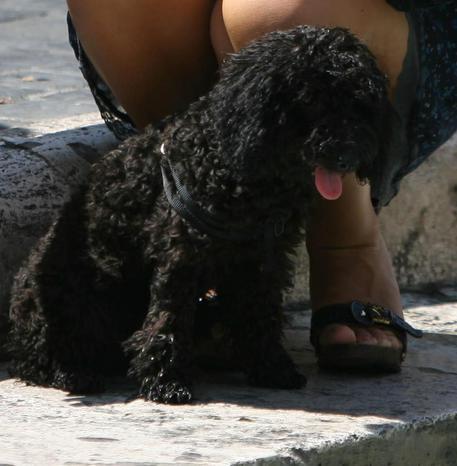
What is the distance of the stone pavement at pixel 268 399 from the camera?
288 centimetres

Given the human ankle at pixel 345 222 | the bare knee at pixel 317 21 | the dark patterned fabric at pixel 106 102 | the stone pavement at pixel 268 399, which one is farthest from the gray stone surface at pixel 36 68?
the bare knee at pixel 317 21

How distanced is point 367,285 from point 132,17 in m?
0.94

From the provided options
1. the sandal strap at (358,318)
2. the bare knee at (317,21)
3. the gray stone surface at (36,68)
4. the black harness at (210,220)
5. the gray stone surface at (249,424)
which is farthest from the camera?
the gray stone surface at (36,68)

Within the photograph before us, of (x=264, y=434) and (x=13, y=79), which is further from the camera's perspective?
(x=13, y=79)

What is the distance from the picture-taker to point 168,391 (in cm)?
321

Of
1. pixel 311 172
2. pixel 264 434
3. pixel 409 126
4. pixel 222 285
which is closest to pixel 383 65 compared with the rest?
pixel 409 126

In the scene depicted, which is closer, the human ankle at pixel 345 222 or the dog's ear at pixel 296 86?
the dog's ear at pixel 296 86

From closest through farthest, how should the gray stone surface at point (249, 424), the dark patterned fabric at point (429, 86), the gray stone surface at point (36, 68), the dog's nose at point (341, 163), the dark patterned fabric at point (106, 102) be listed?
the gray stone surface at point (249, 424) → the dog's nose at point (341, 163) → the dark patterned fabric at point (429, 86) → the dark patterned fabric at point (106, 102) → the gray stone surface at point (36, 68)

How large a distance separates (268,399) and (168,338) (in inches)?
11.2

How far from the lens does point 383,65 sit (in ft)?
11.2

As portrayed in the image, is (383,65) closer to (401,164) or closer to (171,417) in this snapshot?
(401,164)

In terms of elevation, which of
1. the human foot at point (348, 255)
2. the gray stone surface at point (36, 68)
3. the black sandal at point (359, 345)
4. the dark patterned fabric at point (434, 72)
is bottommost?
the black sandal at point (359, 345)

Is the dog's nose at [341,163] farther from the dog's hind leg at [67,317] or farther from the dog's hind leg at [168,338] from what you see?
the dog's hind leg at [67,317]

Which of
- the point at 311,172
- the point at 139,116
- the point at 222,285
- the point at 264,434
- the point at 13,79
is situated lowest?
the point at 264,434
